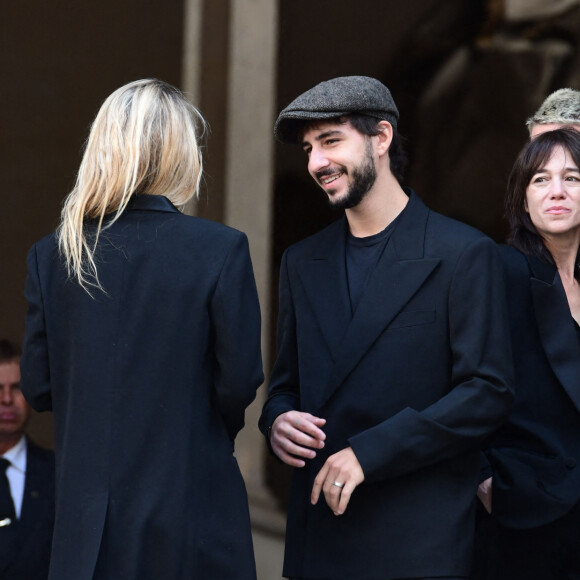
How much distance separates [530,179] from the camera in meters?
3.33

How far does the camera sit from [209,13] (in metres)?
6.59

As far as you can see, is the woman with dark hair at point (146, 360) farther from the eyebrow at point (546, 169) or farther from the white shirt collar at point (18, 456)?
the white shirt collar at point (18, 456)

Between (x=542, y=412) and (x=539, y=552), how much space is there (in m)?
0.37

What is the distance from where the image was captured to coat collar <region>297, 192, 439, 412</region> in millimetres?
2992

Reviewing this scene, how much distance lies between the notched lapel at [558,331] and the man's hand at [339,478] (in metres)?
0.64

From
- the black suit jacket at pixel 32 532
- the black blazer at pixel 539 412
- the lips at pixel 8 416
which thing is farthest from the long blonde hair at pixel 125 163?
the lips at pixel 8 416

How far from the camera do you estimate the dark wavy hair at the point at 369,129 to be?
10.3 ft

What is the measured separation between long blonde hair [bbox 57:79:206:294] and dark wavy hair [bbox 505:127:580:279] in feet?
3.38

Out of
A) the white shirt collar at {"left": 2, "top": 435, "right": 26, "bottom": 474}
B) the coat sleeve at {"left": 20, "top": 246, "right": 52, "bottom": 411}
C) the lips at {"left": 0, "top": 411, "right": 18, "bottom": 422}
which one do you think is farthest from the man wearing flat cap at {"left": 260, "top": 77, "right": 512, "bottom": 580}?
the lips at {"left": 0, "top": 411, "right": 18, "bottom": 422}

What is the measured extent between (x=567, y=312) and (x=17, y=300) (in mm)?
4025

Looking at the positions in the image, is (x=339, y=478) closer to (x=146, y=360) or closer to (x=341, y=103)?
(x=146, y=360)

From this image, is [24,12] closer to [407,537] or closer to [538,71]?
[538,71]

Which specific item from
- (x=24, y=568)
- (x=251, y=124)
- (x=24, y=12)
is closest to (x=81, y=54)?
(x=24, y=12)

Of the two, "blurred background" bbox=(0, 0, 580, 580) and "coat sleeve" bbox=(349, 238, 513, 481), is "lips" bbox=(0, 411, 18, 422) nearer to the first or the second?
"blurred background" bbox=(0, 0, 580, 580)
